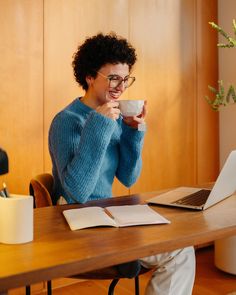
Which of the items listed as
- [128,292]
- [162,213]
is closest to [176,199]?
[162,213]

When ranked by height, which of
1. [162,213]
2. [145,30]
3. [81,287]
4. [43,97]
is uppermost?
[145,30]

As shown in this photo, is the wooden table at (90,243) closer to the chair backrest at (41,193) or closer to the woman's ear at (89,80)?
the chair backrest at (41,193)

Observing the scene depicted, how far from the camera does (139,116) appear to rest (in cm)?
147

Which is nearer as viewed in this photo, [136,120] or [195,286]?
[136,120]

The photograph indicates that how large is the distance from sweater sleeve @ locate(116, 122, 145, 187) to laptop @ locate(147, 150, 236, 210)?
0.27 meters

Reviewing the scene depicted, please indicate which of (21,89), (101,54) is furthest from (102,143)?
(21,89)

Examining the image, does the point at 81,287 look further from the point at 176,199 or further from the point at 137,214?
the point at 137,214

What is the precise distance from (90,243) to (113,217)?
23 cm

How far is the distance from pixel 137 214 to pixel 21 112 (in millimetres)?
1306

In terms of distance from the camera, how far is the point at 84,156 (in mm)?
1293

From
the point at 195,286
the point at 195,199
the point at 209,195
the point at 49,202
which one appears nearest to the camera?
the point at 209,195

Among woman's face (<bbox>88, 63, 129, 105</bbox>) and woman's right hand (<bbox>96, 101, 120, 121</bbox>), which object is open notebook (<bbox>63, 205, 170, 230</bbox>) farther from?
woman's face (<bbox>88, 63, 129, 105</bbox>)

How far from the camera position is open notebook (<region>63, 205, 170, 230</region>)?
3.11ft

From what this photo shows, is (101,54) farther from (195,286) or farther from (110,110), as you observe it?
(195,286)
